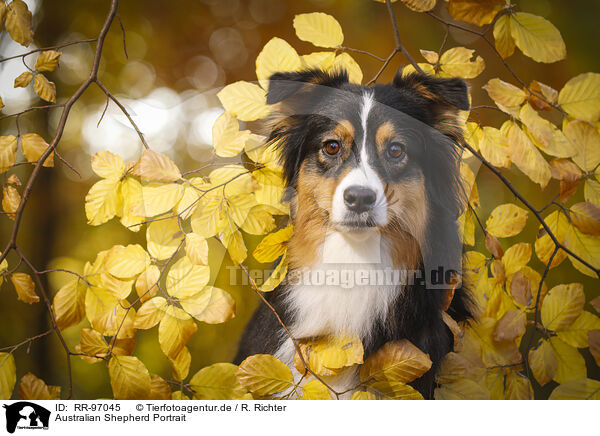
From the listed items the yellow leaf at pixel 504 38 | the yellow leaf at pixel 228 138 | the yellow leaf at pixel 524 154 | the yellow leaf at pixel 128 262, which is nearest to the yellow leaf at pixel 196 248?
the yellow leaf at pixel 128 262

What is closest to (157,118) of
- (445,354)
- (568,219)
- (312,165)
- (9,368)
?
(312,165)

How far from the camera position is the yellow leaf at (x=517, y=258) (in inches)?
45.9

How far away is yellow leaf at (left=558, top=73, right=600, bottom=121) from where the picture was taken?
1.15 metres

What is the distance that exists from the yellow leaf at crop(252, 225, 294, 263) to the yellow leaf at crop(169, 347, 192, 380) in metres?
0.31

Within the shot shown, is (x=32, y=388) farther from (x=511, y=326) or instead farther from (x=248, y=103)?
(x=511, y=326)

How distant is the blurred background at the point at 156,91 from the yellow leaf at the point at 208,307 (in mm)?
88

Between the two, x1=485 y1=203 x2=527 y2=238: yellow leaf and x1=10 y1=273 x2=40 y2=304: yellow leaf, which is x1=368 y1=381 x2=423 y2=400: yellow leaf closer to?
x1=485 y1=203 x2=527 y2=238: yellow leaf

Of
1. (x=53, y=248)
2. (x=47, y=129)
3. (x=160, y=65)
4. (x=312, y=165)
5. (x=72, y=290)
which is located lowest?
(x=72, y=290)

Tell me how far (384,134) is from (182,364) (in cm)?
80

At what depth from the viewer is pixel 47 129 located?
1184 millimetres

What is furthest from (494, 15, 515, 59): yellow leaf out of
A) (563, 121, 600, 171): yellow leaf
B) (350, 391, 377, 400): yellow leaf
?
(350, 391, 377, 400): yellow leaf

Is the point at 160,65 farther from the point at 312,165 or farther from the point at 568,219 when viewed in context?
the point at 568,219
